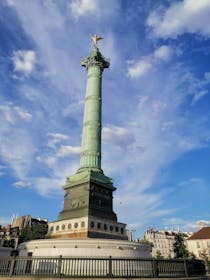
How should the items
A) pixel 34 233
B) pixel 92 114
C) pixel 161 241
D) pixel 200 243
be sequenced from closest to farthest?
pixel 92 114
pixel 34 233
pixel 200 243
pixel 161 241

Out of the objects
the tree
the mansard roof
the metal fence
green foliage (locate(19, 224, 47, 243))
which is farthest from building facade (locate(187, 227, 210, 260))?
the metal fence

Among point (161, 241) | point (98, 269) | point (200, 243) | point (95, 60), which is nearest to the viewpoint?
point (98, 269)

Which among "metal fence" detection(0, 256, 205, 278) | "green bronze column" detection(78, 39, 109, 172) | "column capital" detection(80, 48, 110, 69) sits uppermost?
"column capital" detection(80, 48, 110, 69)

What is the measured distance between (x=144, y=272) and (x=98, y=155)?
23512 millimetres

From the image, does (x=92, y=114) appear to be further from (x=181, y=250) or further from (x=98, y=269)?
(x=181, y=250)

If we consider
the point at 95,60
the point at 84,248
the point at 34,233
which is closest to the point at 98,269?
the point at 84,248

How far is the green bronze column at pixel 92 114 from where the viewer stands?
3816cm

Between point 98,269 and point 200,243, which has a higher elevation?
point 200,243

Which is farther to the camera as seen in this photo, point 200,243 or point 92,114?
point 200,243

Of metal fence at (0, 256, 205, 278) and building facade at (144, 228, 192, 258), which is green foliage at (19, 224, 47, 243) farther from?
building facade at (144, 228, 192, 258)

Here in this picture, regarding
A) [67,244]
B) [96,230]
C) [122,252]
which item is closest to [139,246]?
[122,252]

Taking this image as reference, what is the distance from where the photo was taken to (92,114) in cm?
4084

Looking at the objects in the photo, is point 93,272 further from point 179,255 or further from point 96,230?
point 179,255

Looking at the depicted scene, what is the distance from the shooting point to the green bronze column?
125ft
